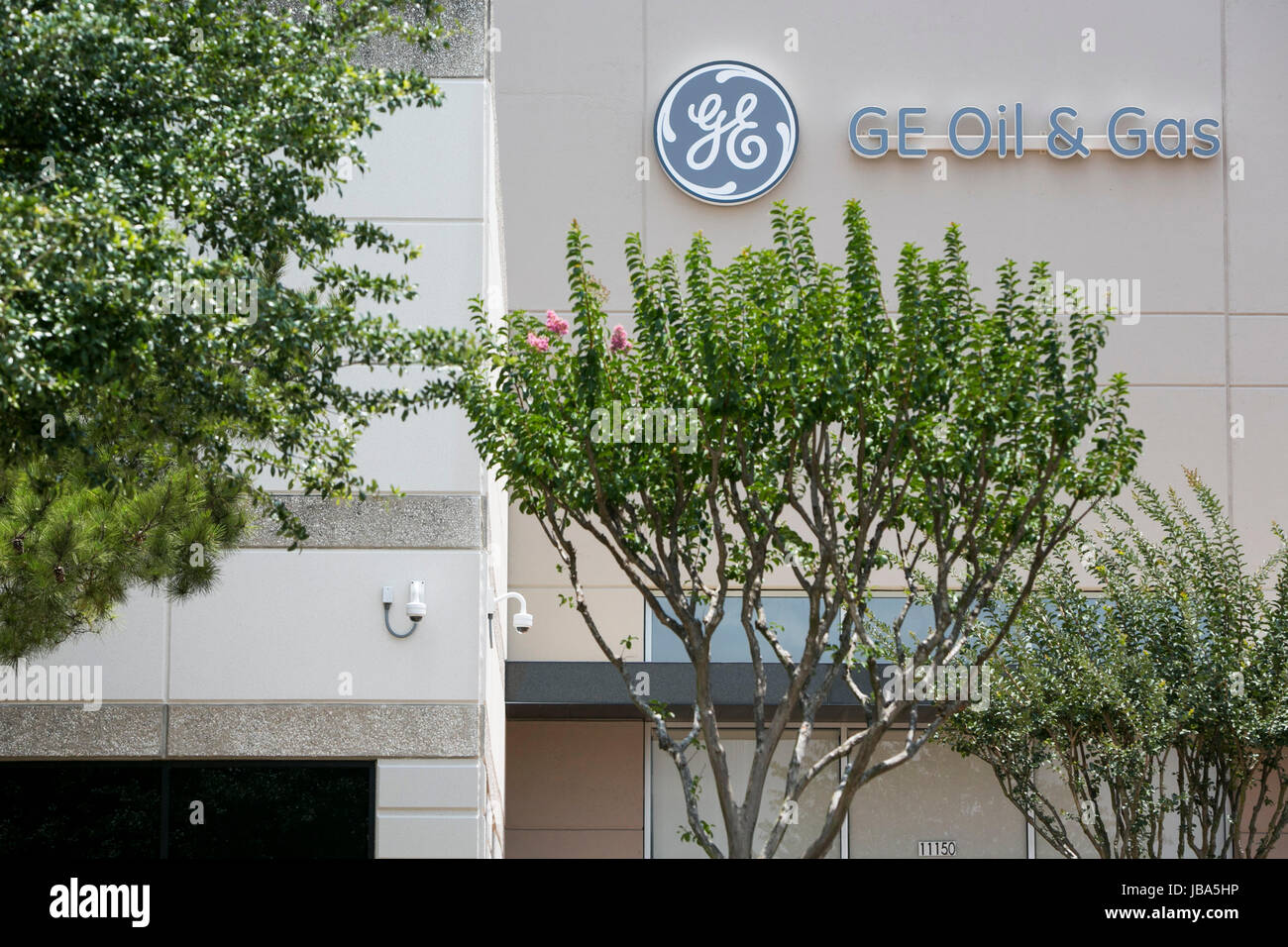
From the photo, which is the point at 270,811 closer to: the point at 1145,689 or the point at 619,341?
the point at 619,341

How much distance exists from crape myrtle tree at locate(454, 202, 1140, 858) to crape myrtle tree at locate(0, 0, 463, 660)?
1.30 metres

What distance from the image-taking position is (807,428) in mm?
9047

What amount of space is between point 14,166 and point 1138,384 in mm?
14397

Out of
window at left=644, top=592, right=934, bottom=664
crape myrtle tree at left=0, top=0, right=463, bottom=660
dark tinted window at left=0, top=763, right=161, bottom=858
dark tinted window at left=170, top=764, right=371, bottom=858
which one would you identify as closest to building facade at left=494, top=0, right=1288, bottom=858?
window at left=644, top=592, right=934, bottom=664

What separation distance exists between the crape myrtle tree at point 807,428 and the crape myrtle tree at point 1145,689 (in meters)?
4.15

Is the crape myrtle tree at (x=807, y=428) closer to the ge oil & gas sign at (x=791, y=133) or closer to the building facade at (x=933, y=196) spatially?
the building facade at (x=933, y=196)

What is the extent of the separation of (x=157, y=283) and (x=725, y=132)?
12892 mm

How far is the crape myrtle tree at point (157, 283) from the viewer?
6414 mm

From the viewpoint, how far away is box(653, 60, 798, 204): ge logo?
1852 centimetres

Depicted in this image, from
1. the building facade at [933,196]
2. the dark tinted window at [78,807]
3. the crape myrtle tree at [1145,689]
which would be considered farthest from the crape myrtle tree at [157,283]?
the building facade at [933,196]

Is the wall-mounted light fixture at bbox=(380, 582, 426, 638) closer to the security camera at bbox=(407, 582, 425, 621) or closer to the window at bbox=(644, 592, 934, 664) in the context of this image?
the security camera at bbox=(407, 582, 425, 621)

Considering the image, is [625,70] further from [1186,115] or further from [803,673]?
[803,673]

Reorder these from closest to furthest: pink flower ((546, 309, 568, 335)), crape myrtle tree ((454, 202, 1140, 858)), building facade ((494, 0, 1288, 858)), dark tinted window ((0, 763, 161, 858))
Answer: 1. crape myrtle tree ((454, 202, 1140, 858))
2. pink flower ((546, 309, 568, 335))
3. dark tinted window ((0, 763, 161, 858))
4. building facade ((494, 0, 1288, 858))

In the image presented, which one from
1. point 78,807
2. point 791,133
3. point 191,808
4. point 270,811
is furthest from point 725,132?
point 78,807
